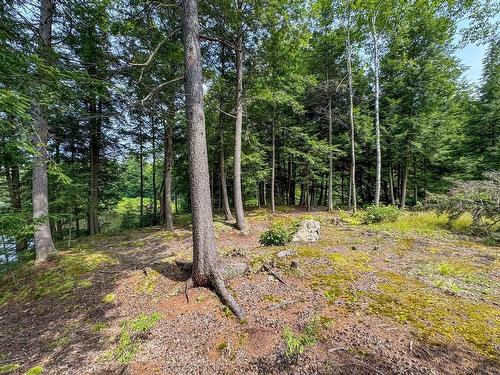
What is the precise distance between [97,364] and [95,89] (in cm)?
569

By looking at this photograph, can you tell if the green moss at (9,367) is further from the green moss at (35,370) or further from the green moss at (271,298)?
the green moss at (271,298)

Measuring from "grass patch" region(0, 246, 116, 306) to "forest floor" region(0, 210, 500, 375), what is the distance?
41 millimetres

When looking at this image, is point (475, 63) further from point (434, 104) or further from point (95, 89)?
point (95, 89)

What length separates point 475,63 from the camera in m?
16.5

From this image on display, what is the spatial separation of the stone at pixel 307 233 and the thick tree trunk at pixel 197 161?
3.47m

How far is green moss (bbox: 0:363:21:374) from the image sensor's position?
306 cm

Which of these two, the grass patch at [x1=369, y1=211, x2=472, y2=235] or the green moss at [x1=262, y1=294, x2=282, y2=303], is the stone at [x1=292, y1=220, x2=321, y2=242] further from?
the grass patch at [x1=369, y1=211, x2=472, y2=235]

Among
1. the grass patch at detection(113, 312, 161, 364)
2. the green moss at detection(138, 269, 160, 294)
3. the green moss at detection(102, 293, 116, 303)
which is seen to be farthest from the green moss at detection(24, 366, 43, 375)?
the green moss at detection(138, 269, 160, 294)

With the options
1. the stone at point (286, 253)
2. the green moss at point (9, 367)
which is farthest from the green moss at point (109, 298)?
the stone at point (286, 253)

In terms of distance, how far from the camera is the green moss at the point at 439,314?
106 inches

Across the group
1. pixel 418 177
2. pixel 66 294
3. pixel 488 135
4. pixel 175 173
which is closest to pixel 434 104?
pixel 488 135

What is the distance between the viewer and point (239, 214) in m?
10.6

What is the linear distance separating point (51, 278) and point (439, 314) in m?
8.29

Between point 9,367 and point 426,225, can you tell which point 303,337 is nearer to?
point 9,367
